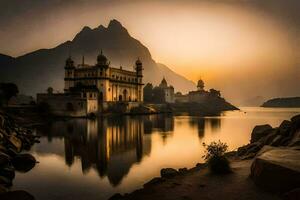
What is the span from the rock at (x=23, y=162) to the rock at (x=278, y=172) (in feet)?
47.8

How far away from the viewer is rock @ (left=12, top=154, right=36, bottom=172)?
20.9 metres

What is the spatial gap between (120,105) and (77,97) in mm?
19852

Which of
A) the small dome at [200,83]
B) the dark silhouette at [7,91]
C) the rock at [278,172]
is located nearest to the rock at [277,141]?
the rock at [278,172]

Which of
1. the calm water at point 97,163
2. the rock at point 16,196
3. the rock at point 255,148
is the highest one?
the rock at point 255,148

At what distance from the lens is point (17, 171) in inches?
780

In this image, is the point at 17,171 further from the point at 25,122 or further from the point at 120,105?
the point at 120,105

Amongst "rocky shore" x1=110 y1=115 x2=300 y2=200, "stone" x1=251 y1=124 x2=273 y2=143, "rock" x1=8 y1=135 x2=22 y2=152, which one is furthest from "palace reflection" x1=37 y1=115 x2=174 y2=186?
"stone" x1=251 y1=124 x2=273 y2=143

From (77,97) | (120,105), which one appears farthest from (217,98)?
(77,97)

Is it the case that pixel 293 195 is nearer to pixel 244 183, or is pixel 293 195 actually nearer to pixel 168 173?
pixel 244 183

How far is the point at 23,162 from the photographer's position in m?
21.9

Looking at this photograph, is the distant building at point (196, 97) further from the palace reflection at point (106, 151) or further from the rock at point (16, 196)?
the rock at point (16, 196)

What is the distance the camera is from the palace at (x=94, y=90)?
68312 millimetres

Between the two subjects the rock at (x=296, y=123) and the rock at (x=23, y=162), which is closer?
the rock at (x=296, y=123)

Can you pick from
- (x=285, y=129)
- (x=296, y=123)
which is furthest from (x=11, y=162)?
(x=296, y=123)
